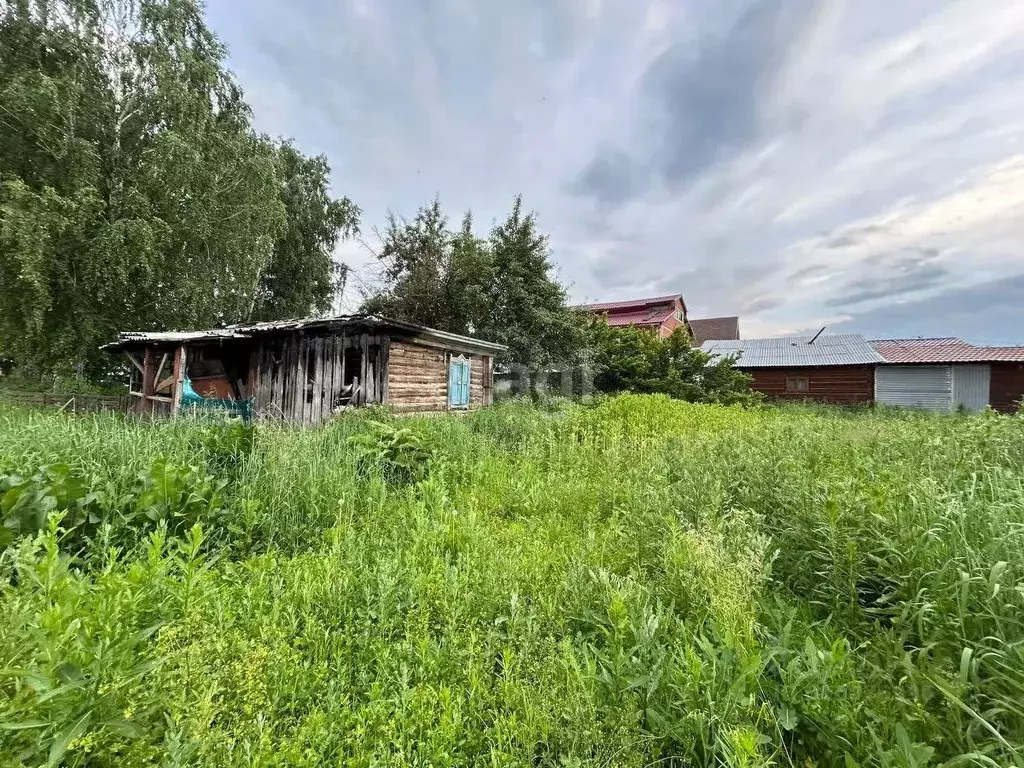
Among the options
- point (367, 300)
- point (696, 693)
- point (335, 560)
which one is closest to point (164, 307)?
point (367, 300)

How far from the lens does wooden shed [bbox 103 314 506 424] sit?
902 centimetres

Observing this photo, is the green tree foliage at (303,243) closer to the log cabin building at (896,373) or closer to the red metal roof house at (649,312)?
the red metal roof house at (649,312)

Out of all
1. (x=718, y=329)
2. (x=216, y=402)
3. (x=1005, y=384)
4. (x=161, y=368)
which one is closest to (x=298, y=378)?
(x=216, y=402)

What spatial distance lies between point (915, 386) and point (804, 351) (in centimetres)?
486

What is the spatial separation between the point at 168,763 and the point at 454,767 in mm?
834

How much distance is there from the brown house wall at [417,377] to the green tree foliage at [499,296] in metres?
4.39

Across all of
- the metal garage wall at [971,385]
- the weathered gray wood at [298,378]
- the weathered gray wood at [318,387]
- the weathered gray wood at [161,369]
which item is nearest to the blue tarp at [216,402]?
the weathered gray wood at [161,369]

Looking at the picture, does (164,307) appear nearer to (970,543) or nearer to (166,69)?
(166,69)

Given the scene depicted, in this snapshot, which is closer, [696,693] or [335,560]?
[696,693]

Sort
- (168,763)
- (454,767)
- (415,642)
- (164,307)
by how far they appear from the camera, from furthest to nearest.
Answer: (164,307), (415,642), (454,767), (168,763)

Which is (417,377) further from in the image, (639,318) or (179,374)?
(639,318)

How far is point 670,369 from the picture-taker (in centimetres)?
1518

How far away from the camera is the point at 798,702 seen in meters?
1.50

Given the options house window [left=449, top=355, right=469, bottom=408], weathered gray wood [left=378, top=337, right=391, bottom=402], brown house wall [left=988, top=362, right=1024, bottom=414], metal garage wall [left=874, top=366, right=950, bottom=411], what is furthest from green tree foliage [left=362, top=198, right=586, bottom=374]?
brown house wall [left=988, top=362, right=1024, bottom=414]
